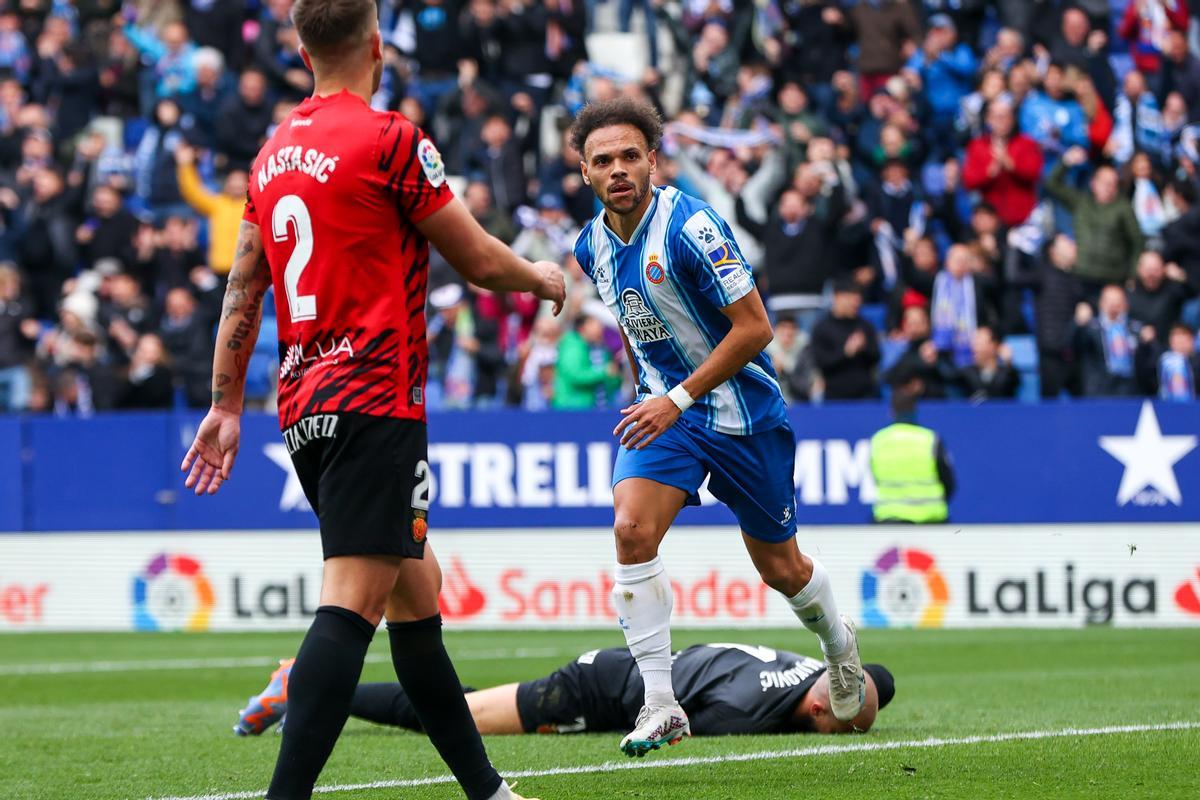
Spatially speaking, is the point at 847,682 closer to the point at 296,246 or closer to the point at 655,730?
the point at 655,730

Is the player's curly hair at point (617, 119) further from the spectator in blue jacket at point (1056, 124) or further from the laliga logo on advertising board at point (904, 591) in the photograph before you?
the spectator in blue jacket at point (1056, 124)

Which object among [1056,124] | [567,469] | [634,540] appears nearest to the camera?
A: [634,540]

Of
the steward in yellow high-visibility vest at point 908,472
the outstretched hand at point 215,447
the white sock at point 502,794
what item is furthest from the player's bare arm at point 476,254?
the steward in yellow high-visibility vest at point 908,472

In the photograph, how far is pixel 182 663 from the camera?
41.3 ft

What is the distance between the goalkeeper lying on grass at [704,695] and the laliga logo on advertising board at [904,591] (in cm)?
706

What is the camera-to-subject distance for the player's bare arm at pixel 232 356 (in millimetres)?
5227

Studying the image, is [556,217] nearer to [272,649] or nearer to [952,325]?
[952,325]

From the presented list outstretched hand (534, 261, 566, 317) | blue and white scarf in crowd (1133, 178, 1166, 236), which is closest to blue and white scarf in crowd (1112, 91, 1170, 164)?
blue and white scarf in crowd (1133, 178, 1166, 236)

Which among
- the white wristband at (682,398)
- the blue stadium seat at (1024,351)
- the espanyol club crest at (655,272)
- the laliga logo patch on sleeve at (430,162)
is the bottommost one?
the white wristband at (682,398)

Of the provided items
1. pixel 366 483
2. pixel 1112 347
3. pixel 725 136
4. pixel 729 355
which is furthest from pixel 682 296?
pixel 725 136

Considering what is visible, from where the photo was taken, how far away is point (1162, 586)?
14469 mm

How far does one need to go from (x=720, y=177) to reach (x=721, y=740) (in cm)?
1137

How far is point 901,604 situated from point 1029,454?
1958mm

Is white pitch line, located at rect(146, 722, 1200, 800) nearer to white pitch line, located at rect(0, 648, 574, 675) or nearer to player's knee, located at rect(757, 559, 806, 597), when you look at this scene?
player's knee, located at rect(757, 559, 806, 597)
